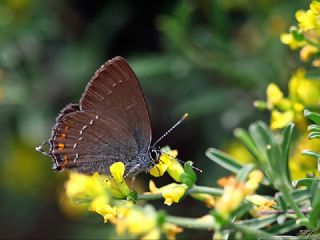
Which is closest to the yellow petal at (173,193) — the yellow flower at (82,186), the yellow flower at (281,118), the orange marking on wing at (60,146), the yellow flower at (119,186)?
the yellow flower at (119,186)

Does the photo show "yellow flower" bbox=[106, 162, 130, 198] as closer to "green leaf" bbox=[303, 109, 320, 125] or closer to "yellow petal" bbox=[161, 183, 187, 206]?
"yellow petal" bbox=[161, 183, 187, 206]

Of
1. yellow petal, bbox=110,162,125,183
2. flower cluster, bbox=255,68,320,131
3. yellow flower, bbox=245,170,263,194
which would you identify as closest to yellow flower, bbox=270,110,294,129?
flower cluster, bbox=255,68,320,131

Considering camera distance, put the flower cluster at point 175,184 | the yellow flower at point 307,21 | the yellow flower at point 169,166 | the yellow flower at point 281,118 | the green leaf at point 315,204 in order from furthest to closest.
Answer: the yellow flower at point 281,118 < the yellow flower at point 307,21 < the yellow flower at point 169,166 < the flower cluster at point 175,184 < the green leaf at point 315,204

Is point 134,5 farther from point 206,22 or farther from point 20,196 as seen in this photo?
point 20,196

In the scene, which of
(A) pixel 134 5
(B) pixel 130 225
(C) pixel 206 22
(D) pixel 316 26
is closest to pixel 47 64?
(A) pixel 134 5

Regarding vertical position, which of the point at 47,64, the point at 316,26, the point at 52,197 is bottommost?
the point at 52,197

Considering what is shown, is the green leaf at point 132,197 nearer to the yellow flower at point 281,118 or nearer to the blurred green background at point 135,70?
the yellow flower at point 281,118
